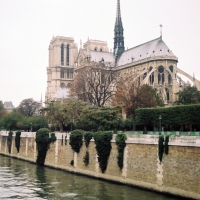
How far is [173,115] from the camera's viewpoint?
32562 mm

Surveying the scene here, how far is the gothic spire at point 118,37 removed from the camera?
306ft

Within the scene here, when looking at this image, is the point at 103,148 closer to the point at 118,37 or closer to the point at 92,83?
the point at 92,83

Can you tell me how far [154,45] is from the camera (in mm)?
74062

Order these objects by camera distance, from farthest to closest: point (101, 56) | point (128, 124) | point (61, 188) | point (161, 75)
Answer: point (101, 56), point (161, 75), point (128, 124), point (61, 188)

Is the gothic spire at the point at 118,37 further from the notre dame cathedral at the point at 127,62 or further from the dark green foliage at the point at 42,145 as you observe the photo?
the dark green foliage at the point at 42,145

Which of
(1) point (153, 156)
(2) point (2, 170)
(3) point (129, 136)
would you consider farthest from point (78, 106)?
(1) point (153, 156)

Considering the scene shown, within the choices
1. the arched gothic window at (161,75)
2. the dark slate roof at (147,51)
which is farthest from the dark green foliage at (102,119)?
the dark slate roof at (147,51)

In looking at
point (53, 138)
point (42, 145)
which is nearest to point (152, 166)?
point (53, 138)

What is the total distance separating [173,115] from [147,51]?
44.8m

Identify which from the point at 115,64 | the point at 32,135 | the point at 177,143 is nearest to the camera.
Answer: the point at 177,143

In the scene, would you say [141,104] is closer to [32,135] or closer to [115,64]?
[32,135]

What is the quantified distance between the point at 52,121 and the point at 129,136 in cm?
2352

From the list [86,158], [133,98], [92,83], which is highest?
[92,83]

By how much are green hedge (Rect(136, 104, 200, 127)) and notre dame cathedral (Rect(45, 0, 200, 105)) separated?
2680cm
